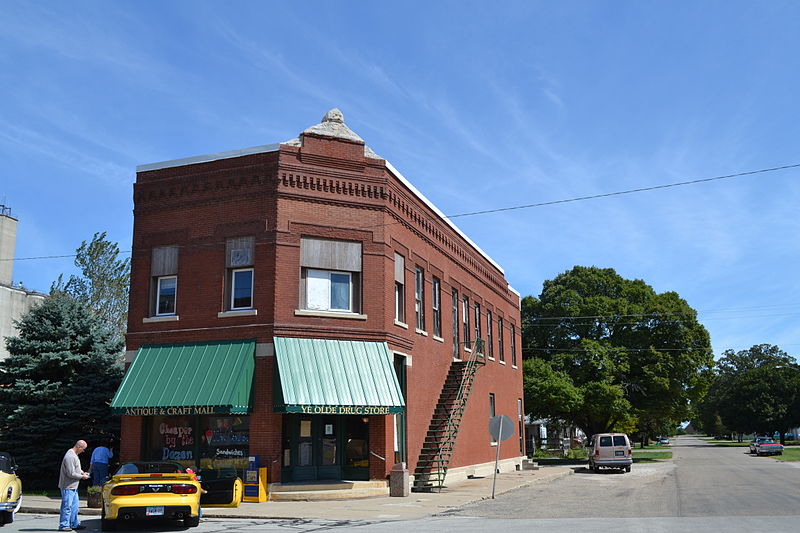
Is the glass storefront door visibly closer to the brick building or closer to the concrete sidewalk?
the brick building

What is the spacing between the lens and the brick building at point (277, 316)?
2003 centimetres

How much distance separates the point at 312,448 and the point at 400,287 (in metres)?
6.24

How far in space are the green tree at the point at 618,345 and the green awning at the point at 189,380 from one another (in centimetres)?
3103

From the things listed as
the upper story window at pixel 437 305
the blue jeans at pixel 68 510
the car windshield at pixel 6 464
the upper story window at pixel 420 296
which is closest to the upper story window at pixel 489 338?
the upper story window at pixel 437 305

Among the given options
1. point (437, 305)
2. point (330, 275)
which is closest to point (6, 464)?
point (330, 275)

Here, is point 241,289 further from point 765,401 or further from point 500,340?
point 765,401

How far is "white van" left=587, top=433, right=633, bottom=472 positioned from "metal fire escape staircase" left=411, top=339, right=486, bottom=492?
33.1ft

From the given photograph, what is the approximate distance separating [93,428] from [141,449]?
4270mm

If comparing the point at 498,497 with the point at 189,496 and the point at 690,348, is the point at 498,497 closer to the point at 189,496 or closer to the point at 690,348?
the point at 189,496

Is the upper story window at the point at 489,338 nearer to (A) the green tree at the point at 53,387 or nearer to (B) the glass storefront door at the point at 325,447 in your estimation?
(B) the glass storefront door at the point at 325,447

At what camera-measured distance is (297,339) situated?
808 inches

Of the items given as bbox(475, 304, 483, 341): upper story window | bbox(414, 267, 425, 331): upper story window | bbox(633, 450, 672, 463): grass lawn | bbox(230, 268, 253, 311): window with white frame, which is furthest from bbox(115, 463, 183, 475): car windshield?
bbox(633, 450, 672, 463): grass lawn

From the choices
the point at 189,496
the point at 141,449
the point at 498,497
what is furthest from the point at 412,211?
the point at 189,496

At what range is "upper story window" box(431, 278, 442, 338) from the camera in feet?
90.3
